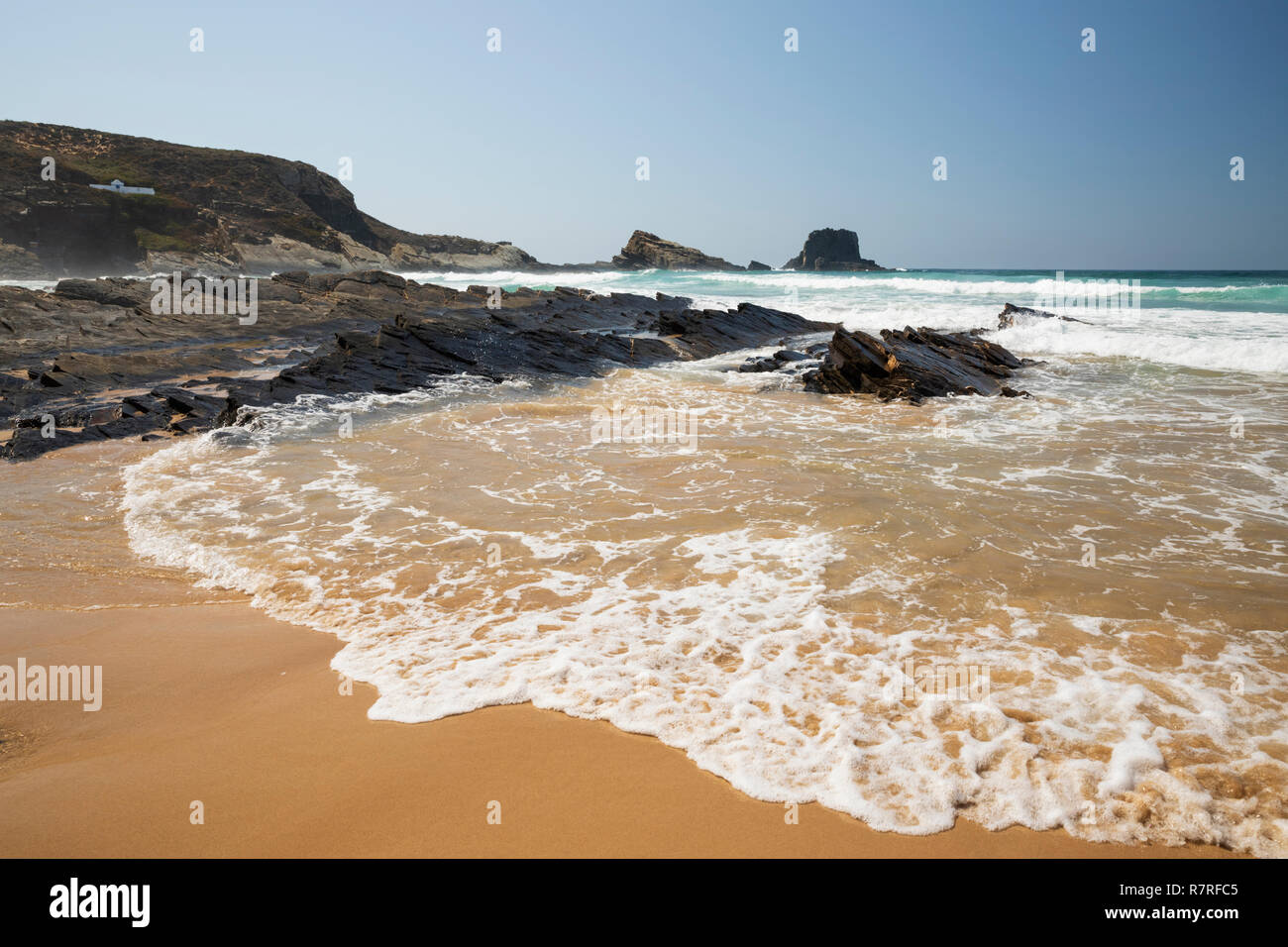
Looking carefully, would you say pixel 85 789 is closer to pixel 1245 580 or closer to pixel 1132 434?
pixel 1245 580

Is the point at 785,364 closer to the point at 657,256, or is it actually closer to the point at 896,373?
the point at 896,373

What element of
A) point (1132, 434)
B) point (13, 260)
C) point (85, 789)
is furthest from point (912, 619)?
point (13, 260)

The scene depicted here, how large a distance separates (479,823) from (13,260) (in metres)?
71.1

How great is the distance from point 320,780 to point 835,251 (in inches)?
5486

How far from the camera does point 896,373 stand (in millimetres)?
13883

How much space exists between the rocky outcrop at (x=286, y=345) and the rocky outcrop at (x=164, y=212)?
4012cm

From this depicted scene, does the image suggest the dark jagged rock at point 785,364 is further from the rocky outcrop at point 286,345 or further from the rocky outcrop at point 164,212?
the rocky outcrop at point 164,212

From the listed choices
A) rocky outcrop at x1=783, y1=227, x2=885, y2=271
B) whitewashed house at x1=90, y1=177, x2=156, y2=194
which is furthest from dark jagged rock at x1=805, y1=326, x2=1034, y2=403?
rocky outcrop at x1=783, y1=227, x2=885, y2=271

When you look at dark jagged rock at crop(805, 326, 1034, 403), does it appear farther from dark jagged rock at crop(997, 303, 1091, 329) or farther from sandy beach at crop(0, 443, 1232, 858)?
sandy beach at crop(0, 443, 1232, 858)

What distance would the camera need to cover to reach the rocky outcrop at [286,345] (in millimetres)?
11136

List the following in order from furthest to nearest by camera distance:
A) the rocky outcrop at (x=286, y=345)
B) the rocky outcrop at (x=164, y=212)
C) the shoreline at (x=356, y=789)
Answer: the rocky outcrop at (x=164, y=212) → the rocky outcrop at (x=286, y=345) → the shoreline at (x=356, y=789)

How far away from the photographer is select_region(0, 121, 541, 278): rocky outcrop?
182 ft

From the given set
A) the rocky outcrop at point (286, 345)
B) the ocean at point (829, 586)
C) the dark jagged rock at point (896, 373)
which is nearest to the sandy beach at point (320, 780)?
the ocean at point (829, 586)
